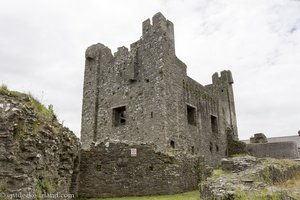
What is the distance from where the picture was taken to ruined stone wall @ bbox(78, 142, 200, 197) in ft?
31.8

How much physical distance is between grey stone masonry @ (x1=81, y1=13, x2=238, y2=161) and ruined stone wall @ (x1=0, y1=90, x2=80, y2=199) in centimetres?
798

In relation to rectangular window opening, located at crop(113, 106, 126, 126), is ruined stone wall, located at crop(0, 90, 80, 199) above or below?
below

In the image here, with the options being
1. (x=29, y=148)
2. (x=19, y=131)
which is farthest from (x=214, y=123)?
(x=19, y=131)

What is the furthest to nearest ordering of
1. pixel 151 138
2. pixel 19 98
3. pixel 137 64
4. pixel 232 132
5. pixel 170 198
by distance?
pixel 232 132, pixel 137 64, pixel 151 138, pixel 170 198, pixel 19 98

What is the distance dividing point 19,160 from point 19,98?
1632 mm

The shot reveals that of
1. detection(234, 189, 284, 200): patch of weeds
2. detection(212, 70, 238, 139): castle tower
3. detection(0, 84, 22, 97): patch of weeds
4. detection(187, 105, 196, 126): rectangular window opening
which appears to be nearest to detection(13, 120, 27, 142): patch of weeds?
detection(0, 84, 22, 97): patch of weeds

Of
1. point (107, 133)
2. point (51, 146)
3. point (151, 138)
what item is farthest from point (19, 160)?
point (107, 133)

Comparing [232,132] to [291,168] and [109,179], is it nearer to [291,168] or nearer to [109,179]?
[291,168]

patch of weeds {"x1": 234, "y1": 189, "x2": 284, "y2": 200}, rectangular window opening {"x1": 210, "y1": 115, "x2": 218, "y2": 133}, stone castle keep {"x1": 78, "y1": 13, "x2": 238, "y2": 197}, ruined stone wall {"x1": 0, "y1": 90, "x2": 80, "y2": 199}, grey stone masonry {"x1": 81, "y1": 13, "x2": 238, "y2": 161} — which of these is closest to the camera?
patch of weeds {"x1": 234, "y1": 189, "x2": 284, "y2": 200}

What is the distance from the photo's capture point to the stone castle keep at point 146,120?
9.94m

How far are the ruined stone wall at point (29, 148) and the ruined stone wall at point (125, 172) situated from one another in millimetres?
1877

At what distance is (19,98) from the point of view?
6855 mm

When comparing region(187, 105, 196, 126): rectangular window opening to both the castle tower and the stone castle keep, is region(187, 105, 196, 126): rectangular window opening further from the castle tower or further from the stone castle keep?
the castle tower

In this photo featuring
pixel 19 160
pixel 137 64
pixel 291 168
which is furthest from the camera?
pixel 137 64
